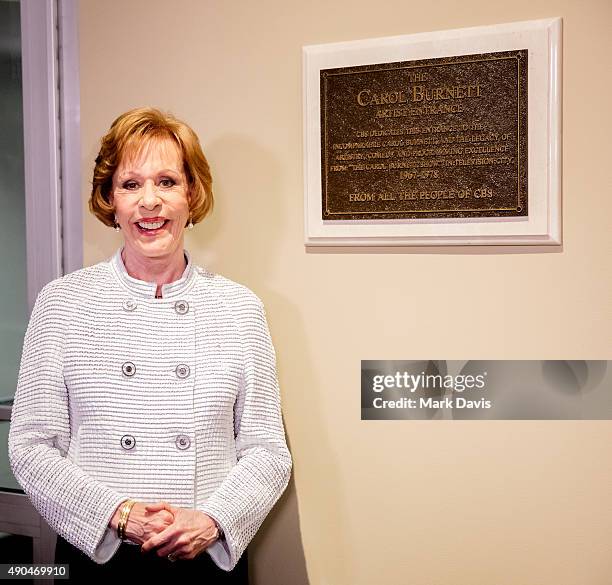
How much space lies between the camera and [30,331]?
167 cm

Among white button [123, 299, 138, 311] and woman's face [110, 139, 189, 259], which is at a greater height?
woman's face [110, 139, 189, 259]

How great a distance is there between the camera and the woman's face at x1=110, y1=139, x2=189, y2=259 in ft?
5.38

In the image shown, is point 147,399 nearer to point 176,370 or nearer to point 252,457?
point 176,370

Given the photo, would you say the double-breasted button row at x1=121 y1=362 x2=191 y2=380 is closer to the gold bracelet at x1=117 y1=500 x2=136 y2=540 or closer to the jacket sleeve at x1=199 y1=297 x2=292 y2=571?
the jacket sleeve at x1=199 y1=297 x2=292 y2=571

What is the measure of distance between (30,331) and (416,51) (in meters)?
1.23

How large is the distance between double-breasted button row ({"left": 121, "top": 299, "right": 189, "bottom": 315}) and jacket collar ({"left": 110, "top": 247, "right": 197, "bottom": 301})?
3cm

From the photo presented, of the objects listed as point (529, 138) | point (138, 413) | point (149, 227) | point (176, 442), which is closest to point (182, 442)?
point (176, 442)

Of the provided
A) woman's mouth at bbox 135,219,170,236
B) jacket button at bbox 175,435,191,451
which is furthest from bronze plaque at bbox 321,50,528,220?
jacket button at bbox 175,435,191,451

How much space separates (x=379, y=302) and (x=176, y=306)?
0.57m

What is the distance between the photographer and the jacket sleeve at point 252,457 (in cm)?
160

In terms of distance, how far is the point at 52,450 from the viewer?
160 centimetres

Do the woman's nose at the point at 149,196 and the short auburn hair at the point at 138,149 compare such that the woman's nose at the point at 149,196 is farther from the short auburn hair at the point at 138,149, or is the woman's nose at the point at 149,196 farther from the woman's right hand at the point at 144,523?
the woman's right hand at the point at 144,523

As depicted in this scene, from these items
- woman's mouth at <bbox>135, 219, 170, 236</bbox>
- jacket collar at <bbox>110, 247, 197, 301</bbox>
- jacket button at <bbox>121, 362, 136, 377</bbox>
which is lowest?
jacket button at <bbox>121, 362, 136, 377</bbox>

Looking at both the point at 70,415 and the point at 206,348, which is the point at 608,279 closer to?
the point at 206,348
